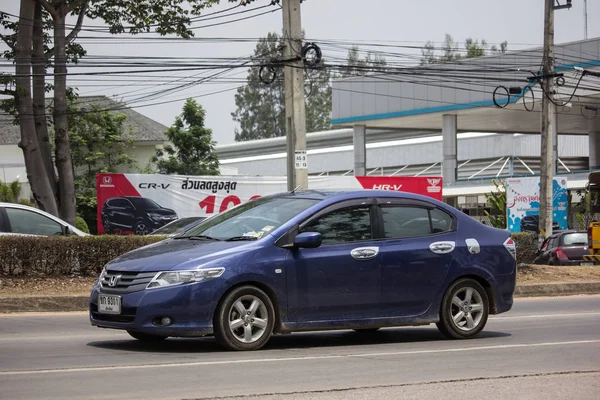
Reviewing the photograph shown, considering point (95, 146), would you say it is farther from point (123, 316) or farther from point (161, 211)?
point (123, 316)

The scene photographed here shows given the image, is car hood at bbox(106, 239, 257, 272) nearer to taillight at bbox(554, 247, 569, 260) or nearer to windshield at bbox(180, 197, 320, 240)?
windshield at bbox(180, 197, 320, 240)

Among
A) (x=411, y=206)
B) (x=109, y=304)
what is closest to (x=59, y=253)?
(x=109, y=304)

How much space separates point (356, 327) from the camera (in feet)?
32.0

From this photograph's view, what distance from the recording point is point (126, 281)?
8.86 m

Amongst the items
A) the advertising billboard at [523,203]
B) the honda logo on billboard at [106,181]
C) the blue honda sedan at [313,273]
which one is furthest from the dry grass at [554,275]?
the honda logo on billboard at [106,181]

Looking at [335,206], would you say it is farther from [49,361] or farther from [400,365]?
[49,361]

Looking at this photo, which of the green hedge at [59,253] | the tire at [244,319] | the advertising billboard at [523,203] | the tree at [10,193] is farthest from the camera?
the tree at [10,193]

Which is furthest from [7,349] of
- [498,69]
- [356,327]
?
[498,69]

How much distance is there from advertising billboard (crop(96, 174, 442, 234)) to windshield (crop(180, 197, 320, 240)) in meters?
14.1

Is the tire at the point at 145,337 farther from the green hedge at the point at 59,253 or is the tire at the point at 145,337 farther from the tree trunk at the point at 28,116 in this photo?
the tree trunk at the point at 28,116

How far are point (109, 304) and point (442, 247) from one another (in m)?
3.67

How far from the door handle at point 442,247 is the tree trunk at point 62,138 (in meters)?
16.4

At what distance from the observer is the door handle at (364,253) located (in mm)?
9734

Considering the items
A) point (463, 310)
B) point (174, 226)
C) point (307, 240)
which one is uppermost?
point (307, 240)
